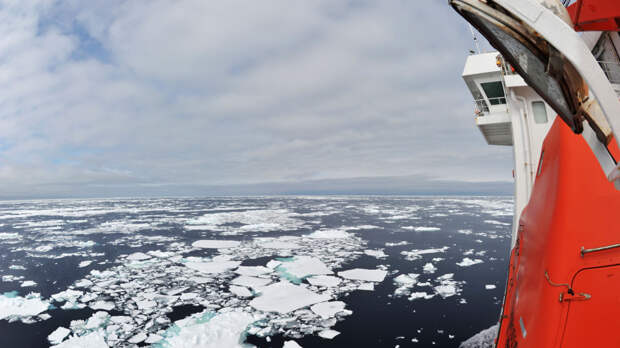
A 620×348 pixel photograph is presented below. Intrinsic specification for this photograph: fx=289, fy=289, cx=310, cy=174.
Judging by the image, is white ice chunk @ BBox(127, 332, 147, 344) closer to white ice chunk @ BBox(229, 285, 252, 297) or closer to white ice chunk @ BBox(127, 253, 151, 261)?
white ice chunk @ BBox(229, 285, 252, 297)

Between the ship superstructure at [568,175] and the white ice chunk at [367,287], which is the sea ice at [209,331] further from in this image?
the ship superstructure at [568,175]

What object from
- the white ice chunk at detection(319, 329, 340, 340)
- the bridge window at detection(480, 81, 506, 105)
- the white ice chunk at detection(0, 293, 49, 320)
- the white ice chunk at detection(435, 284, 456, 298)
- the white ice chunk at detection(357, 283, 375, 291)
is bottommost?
the white ice chunk at detection(435, 284, 456, 298)

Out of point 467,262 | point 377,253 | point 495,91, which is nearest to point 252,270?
point 377,253

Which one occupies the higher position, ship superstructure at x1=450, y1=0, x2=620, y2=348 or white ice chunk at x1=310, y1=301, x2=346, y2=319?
ship superstructure at x1=450, y1=0, x2=620, y2=348

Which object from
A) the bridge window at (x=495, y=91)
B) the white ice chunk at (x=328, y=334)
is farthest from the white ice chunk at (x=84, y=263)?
the bridge window at (x=495, y=91)

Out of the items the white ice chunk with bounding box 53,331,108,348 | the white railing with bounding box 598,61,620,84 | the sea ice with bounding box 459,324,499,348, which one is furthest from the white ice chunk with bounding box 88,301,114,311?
the white railing with bounding box 598,61,620,84

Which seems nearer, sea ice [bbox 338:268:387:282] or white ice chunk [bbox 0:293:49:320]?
white ice chunk [bbox 0:293:49:320]

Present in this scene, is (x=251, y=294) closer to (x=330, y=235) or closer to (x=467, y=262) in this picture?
(x=467, y=262)

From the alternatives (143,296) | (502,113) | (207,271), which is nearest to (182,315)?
(143,296)
